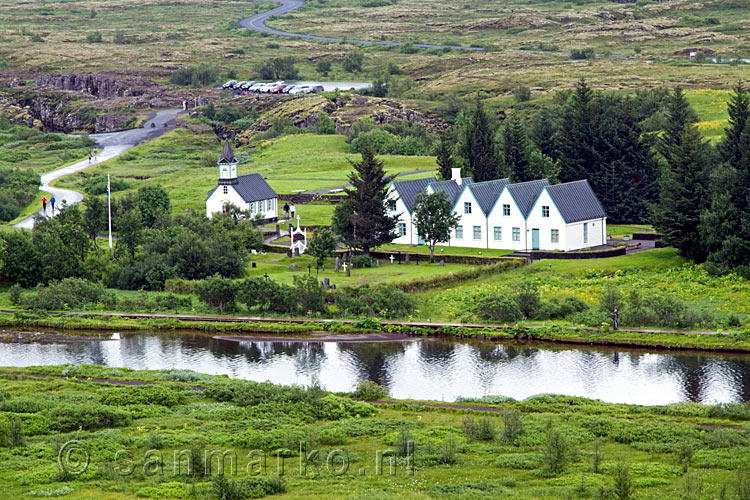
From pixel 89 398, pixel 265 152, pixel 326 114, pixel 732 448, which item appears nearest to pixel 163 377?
pixel 89 398

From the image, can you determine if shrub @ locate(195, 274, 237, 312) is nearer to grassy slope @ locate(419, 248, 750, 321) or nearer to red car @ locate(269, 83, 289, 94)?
grassy slope @ locate(419, 248, 750, 321)

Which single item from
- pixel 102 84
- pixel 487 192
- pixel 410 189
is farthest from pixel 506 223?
pixel 102 84

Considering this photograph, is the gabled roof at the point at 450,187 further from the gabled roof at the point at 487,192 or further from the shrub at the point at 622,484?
the shrub at the point at 622,484

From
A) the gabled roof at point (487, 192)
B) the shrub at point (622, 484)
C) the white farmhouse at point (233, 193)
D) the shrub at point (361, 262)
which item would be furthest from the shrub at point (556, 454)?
the white farmhouse at point (233, 193)

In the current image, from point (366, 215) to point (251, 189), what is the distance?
1784cm

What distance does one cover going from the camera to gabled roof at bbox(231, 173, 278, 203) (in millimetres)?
90500

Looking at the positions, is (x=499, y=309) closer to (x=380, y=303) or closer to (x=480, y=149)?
(x=380, y=303)

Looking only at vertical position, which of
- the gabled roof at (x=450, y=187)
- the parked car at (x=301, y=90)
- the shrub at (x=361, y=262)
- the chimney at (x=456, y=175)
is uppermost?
the parked car at (x=301, y=90)

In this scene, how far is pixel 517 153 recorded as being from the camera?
95.7 meters

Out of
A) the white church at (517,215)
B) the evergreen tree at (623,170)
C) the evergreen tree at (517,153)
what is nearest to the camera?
the white church at (517,215)

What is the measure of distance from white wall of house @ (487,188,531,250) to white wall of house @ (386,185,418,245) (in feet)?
18.9

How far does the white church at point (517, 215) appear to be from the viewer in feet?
253

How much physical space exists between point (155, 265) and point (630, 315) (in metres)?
30.3

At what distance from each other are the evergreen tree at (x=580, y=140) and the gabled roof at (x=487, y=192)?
1539 cm
